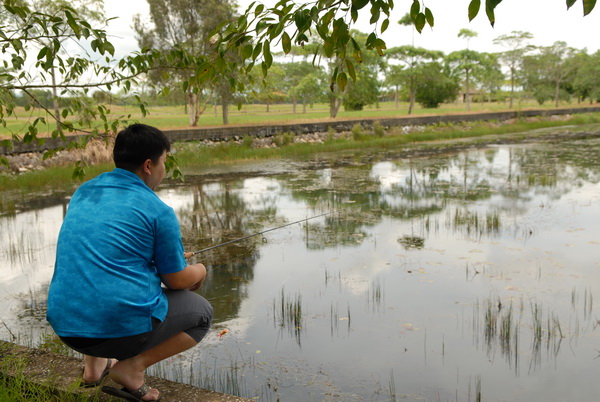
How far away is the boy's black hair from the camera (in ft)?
7.70

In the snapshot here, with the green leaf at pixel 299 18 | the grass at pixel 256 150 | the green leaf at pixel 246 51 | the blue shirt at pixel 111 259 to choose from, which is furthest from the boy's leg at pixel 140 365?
the grass at pixel 256 150

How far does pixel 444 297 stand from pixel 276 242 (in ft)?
8.70

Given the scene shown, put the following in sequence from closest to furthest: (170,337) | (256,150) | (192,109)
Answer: (170,337) → (256,150) → (192,109)

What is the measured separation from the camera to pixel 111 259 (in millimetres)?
2145

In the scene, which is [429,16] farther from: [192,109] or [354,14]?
[192,109]

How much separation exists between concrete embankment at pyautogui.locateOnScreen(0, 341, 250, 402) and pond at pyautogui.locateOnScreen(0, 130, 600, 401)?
27.9 inches

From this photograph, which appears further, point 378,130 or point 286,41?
point 378,130

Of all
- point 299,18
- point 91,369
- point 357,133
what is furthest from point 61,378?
point 357,133

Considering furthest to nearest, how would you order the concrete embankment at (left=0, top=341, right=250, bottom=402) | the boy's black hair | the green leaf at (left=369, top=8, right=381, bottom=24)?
1. the concrete embankment at (left=0, top=341, right=250, bottom=402)
2. the boy's black hair
3. the green leaf at (left=369, top=8, right=381, bottom=24)

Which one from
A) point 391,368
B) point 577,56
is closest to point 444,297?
point 391,368

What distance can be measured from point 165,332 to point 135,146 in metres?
0.83

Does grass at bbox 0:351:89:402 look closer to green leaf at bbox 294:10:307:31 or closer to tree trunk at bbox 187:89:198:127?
green leaf at bbox 294:10:307:31

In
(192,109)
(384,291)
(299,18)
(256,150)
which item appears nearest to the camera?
(299,18)

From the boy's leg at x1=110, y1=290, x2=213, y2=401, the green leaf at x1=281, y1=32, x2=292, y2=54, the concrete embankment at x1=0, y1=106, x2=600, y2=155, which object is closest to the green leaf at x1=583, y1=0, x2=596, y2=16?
the green leaf at x1=281, y1=32, x2=292, y2=54
